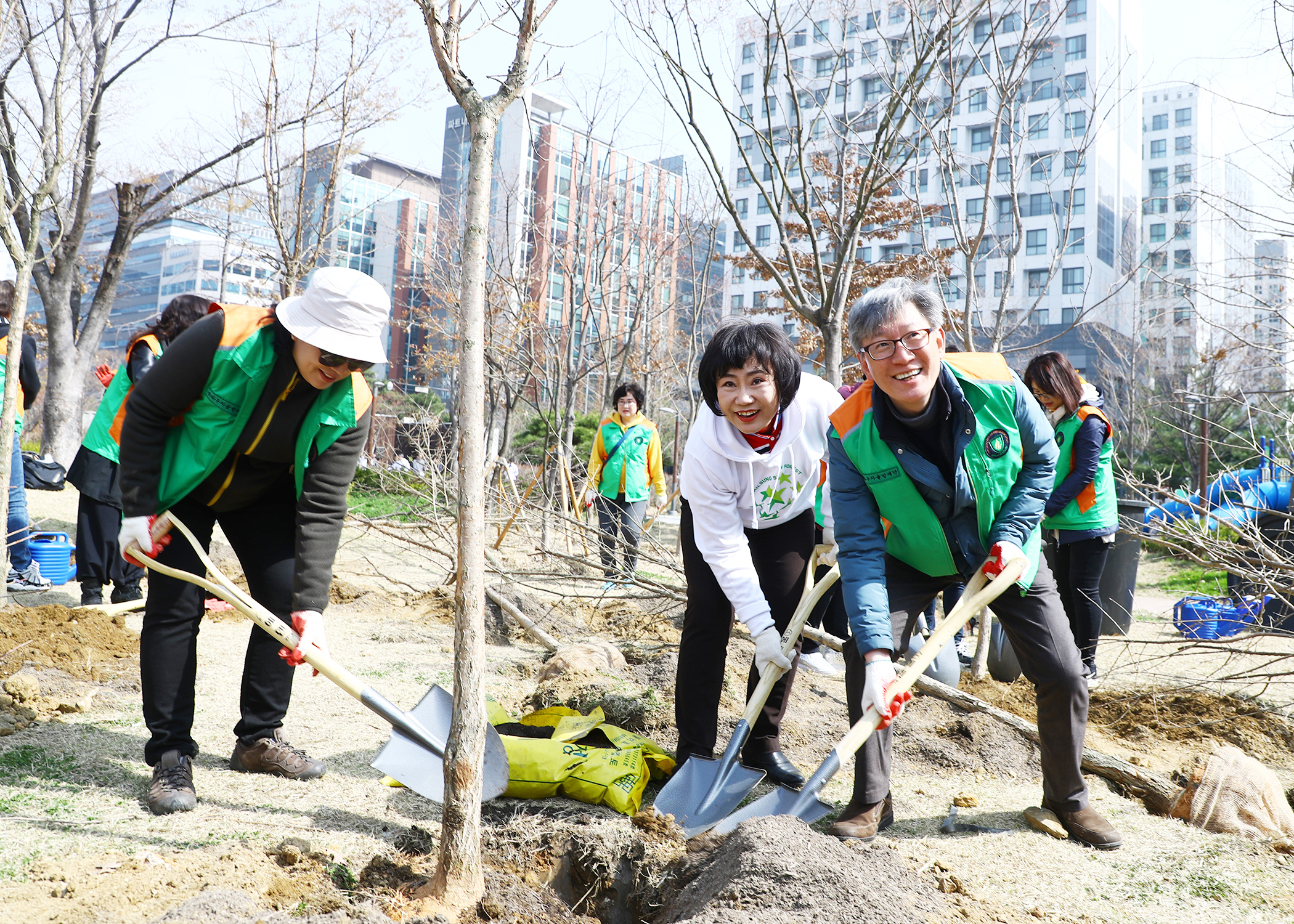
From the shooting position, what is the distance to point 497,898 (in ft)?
6.79

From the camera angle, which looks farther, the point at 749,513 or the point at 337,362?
the point at 749,513

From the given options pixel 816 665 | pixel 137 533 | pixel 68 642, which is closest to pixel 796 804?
pixel 816 665

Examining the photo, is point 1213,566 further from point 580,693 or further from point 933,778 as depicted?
point 580,693

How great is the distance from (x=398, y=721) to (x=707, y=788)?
951mm

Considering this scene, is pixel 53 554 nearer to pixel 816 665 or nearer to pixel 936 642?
pixel 816 665

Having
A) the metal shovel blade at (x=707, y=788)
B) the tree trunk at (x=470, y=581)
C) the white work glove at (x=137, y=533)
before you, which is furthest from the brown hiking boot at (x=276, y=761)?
the metal shovel blade at (x=707, y=788)

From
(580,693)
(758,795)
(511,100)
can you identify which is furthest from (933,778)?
(511,100)

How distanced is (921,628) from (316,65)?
7.34 m

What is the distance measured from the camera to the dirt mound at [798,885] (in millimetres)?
1857

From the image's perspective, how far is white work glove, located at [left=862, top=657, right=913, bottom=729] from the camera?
2.31 m

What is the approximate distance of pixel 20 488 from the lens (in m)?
5.38

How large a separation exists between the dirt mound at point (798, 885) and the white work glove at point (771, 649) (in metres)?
0.58

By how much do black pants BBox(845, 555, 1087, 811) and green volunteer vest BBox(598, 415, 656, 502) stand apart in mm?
4067

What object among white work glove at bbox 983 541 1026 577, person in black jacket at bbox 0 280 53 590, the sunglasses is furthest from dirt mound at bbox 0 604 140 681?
white work glove at bbox 983 541 1026 577
